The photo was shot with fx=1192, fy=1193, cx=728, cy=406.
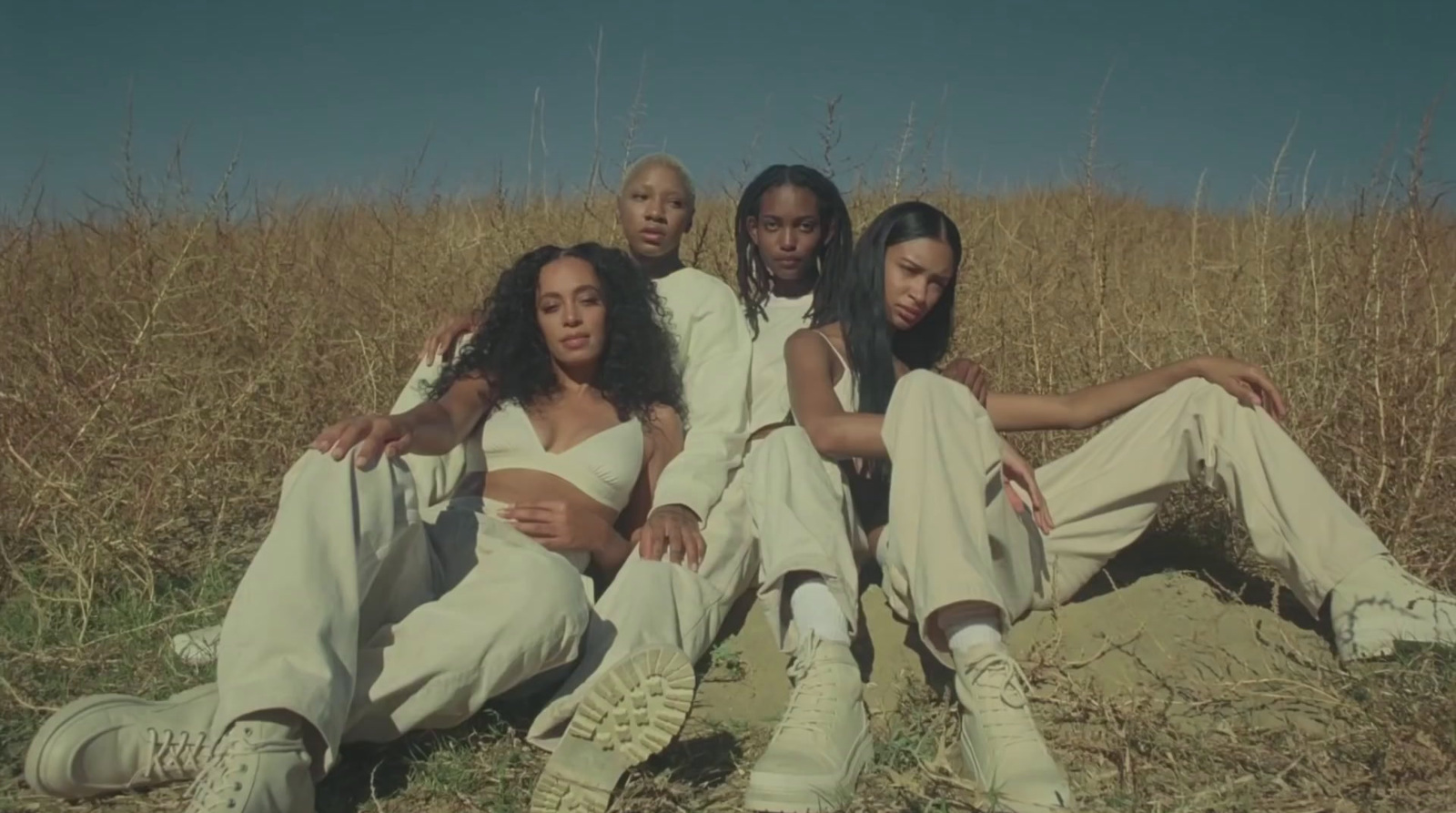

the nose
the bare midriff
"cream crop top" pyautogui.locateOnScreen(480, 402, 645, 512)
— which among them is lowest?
the bare midriff

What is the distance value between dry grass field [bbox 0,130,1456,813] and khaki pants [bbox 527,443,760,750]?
0.63ft

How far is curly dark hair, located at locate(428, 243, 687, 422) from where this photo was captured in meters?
3.58

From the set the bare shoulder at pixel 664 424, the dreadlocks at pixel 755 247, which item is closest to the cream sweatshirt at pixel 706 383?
the bare shoulder at pixel 664 424

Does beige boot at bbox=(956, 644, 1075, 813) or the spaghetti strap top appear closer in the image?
beige boot at bbox=(956, 644, 1075, 813)

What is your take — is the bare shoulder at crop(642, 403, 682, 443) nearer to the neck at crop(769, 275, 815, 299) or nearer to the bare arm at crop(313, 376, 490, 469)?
the bare arm at crop(313, 376, 490, 469)

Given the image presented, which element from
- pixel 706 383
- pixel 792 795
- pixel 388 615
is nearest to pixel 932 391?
pixel 792 795

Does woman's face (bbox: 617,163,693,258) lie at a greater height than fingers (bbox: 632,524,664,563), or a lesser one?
greater

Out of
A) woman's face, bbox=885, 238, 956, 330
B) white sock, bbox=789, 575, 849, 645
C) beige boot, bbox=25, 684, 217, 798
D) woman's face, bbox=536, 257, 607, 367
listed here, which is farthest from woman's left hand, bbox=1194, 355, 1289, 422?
beige boot, bbox=25, 684, 217, 798

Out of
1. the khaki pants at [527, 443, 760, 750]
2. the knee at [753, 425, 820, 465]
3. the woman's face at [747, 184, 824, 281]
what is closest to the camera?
the khaki pants at [527, 443, 760, 750]

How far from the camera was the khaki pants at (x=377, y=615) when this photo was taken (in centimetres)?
225

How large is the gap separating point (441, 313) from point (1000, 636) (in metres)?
3.73

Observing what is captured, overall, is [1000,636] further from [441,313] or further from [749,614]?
[441,313]

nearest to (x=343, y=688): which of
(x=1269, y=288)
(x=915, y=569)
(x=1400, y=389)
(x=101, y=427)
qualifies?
(x=915, y=569)

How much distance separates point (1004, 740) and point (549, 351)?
184cm
